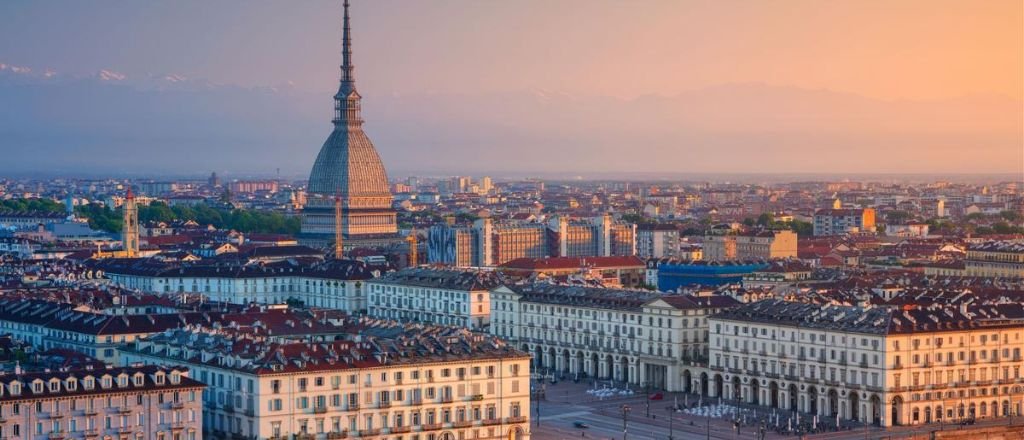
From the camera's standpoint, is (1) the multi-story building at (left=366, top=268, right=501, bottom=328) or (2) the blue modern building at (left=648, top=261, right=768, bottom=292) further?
(2) the blue modern building at (left=648, top=261, right=768, bottom=292)

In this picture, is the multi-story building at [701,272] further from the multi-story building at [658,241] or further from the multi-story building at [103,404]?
the multi-story building at [103,404]

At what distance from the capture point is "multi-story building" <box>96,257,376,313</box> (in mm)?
101562

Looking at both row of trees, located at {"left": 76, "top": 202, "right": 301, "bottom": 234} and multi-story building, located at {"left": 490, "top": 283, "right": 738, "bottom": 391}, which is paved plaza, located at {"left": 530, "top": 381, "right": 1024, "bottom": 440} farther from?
row of trees, located at {"left": 76, "top": 202, "right": 301, "bottom": 234}

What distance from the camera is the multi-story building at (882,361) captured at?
212 ft

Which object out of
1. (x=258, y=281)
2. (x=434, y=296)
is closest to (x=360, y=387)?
(x=434, y=296)

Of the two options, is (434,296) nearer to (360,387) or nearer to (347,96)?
(360,387)

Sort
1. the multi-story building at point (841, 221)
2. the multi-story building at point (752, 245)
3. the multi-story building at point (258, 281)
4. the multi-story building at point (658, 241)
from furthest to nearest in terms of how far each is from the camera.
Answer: the multi-story building at point (841, 221) → the multi-story building at point (658, 241) → the multi-story building at point (752, 245) → the multi-story building at point (258, 281)

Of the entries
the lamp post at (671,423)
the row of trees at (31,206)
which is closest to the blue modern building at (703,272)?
the lamp post at (671,423)

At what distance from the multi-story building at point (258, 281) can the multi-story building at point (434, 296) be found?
347cm

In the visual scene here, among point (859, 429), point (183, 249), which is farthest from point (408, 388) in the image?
point (183, 249)

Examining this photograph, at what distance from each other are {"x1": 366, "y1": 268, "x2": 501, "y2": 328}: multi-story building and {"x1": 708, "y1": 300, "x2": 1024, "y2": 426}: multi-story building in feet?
65.2

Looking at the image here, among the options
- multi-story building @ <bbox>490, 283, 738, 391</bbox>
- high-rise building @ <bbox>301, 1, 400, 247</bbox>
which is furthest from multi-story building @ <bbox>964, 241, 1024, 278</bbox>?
high-rise building @ <bbox>301, 1, 400, 247</bbox>

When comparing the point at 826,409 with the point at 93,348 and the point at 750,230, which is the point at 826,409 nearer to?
the point at 93,348

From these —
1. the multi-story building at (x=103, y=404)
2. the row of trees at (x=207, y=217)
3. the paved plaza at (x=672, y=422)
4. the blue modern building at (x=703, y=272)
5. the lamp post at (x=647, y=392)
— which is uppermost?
the multi-story building at (x=103, y=404)
